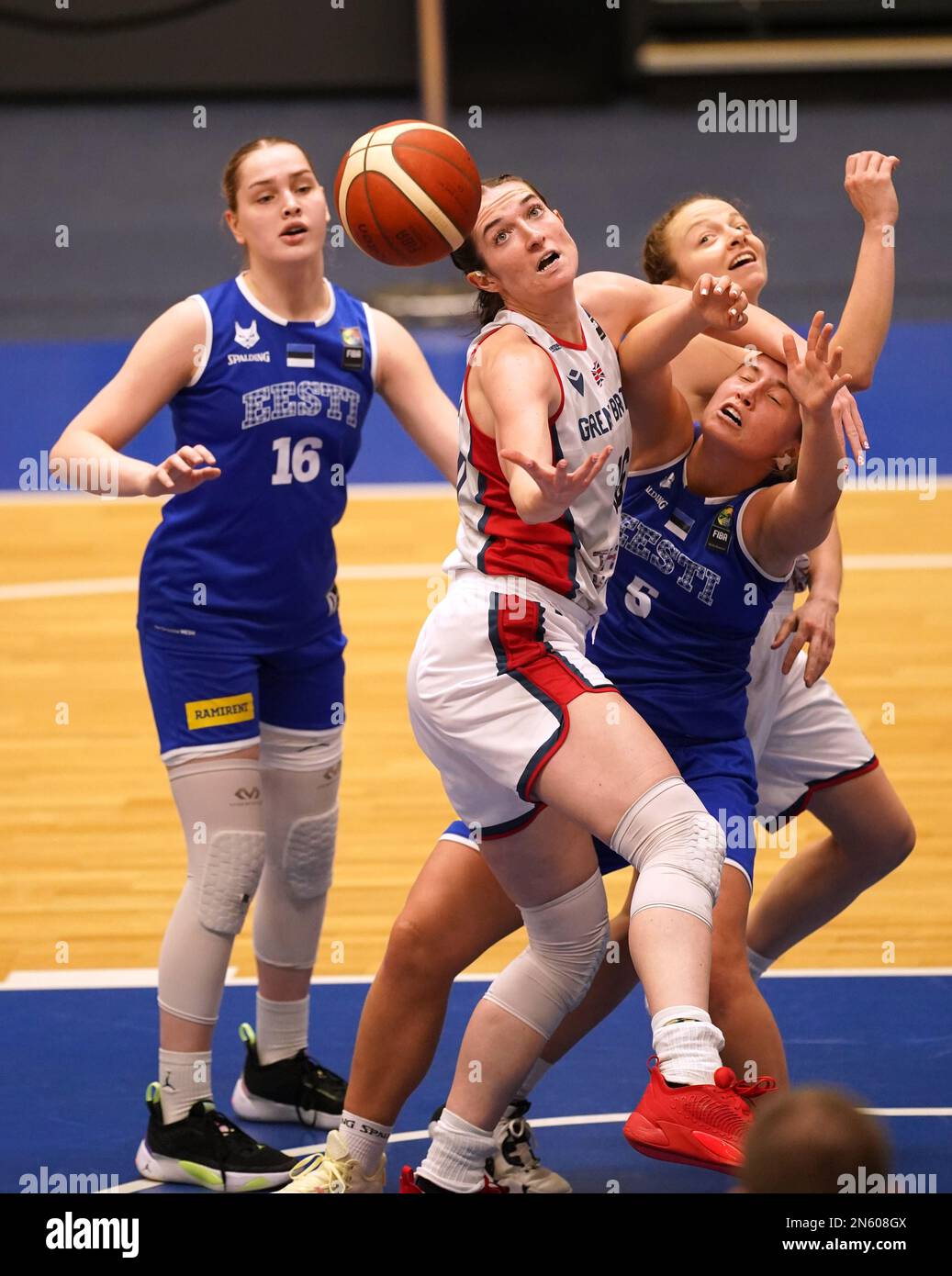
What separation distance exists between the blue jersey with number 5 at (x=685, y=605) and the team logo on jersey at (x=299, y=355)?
99 cm

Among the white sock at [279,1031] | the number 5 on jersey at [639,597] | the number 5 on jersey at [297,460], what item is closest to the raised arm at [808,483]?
the number 5 on jersey at [639,597]

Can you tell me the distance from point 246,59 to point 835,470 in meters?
16.2

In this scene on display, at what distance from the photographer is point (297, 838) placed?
5570 mm

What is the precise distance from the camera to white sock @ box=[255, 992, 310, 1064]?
5695mm

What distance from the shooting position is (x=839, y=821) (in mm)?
5512

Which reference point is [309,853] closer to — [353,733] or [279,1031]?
[279,1031]

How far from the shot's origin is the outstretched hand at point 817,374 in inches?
173

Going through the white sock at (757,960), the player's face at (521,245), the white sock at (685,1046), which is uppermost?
the player's face at (521,245)

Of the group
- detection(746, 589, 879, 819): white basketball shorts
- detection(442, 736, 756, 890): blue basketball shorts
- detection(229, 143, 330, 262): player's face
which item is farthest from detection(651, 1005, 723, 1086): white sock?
detection(229, 143, 330, 262): player's face

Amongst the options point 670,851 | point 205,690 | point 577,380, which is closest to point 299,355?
point 205,690
